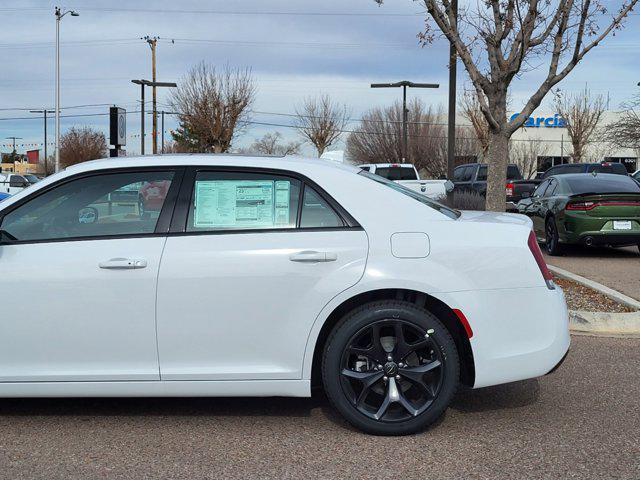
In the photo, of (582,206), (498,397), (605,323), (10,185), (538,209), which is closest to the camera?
(498,397)

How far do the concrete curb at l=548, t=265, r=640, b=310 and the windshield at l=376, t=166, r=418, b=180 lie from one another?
372 inches

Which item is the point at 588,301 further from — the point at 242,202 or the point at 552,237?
the point at 242,202

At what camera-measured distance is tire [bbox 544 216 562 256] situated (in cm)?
1210

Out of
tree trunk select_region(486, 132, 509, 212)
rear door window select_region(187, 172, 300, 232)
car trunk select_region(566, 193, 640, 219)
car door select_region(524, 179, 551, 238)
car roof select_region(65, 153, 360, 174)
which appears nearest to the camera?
rear door window select_region(187, 172, 300, 232)

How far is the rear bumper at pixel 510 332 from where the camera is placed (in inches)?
158

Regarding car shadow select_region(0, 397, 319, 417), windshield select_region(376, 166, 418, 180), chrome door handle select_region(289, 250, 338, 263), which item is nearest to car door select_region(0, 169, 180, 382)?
car shadow select_region(0, 397, 319, 417)

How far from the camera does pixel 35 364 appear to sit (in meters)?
4.05

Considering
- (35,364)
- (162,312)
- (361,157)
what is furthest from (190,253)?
(361,157)

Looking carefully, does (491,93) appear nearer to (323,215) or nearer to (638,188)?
(638,188)

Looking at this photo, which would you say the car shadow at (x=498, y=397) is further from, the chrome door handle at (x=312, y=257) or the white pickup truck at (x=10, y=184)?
the white pickup truck at (x=10, y=184)

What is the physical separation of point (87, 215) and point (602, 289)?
20.4 ft

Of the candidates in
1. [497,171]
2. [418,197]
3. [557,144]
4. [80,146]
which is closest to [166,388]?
[418,197]

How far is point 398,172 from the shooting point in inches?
764

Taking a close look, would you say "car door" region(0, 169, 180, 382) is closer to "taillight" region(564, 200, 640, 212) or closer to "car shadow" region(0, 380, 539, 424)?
"car shadow" region(0, 380, 539, 424)
